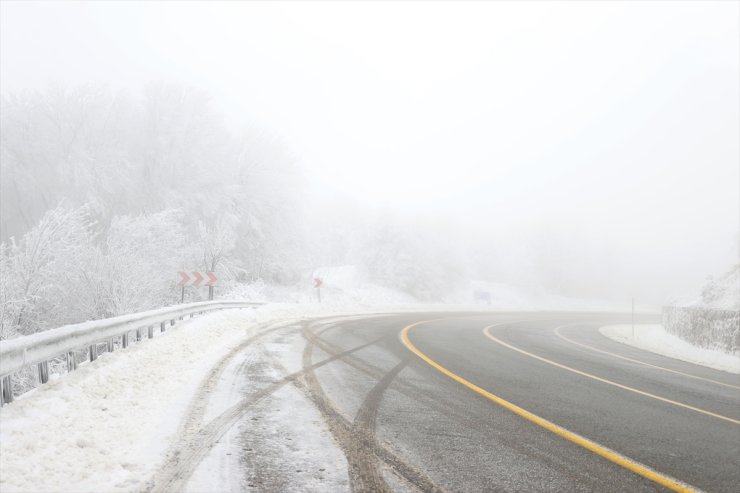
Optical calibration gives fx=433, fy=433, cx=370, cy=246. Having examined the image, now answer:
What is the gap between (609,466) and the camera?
3.65 m

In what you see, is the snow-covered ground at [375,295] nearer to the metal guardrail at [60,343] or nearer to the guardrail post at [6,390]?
the metal guardrail at [60,343]

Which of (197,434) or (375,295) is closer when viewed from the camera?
(197,434)

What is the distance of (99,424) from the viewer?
3.79 meters

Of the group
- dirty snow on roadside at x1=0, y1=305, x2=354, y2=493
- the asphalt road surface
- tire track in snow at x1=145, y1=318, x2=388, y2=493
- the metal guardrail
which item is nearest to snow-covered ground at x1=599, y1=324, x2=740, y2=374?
the asphalt road surface

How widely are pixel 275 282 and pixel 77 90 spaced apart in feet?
57.2

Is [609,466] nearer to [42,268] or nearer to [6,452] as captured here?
Result: [6,452]

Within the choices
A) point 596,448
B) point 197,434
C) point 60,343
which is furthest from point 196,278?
point 596,448

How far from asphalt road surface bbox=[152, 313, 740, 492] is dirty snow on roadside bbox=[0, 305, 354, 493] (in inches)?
15.1

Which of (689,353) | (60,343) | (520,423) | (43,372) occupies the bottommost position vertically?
(689,353)

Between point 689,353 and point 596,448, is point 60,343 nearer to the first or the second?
point 596,448

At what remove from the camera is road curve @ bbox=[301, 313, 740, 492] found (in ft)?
11.0

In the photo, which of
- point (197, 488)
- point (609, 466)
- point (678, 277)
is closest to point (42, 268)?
point (197, 488)

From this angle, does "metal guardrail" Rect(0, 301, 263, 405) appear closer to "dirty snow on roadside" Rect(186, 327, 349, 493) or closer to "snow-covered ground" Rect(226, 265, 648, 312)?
"dirty snow on roadside" Rect(186, 327, 349, 493)

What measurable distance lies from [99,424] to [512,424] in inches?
156
